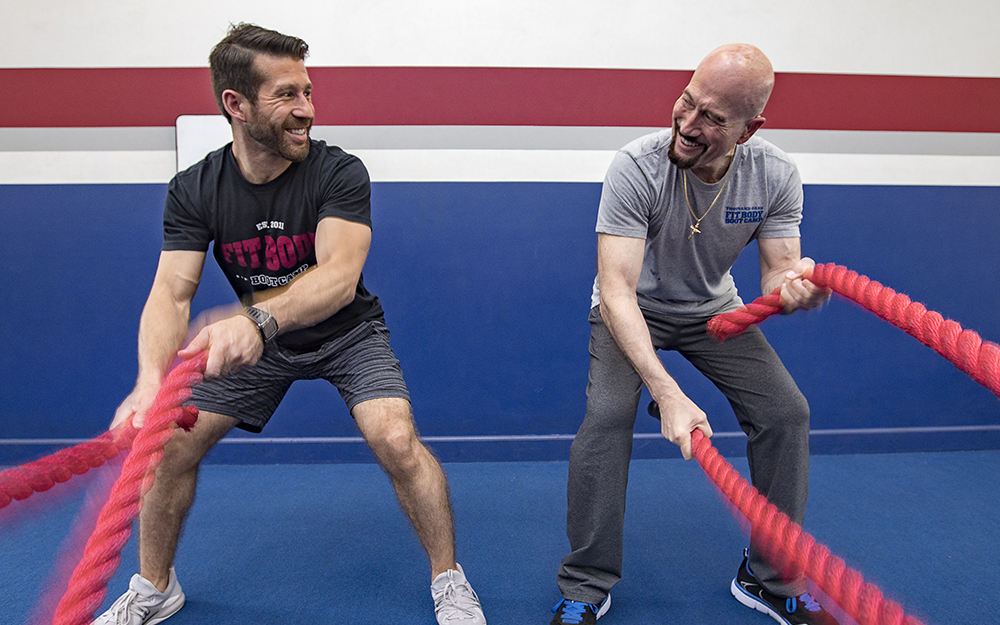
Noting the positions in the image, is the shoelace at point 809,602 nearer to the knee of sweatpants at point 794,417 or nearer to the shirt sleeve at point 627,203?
the knee of sweatpants at point 794,417

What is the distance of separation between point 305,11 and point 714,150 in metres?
1.65

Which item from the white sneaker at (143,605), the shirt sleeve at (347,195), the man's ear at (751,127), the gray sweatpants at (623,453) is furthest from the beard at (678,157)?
the white sneaker at (143,605)

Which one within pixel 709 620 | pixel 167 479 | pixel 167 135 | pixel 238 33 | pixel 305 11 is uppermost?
pixel 305 11

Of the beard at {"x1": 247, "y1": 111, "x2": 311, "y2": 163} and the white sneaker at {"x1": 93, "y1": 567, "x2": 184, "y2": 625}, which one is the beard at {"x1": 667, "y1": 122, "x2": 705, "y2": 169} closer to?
the beard at {"x1": 247, "y1": 111, "x2": 311, "y2": 163}

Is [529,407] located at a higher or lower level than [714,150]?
lower

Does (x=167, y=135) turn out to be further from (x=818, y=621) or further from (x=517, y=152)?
(x=818, y=621)

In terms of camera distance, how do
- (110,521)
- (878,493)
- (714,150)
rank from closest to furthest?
1. (110,521)
2. (714,150)
3. (878,493)

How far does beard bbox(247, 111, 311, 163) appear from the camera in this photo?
1.59 m

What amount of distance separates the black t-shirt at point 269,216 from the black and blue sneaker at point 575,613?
922 millimetres

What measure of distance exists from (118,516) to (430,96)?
192 centimetres

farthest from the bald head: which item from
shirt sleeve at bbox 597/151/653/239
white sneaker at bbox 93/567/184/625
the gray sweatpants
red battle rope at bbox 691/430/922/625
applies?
white sneaker at bbox 93/567/184/625

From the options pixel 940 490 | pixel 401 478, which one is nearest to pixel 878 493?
pixel 940 490

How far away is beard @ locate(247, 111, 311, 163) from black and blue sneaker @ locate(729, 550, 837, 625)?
5.37ft

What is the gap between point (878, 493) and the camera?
2246mm
